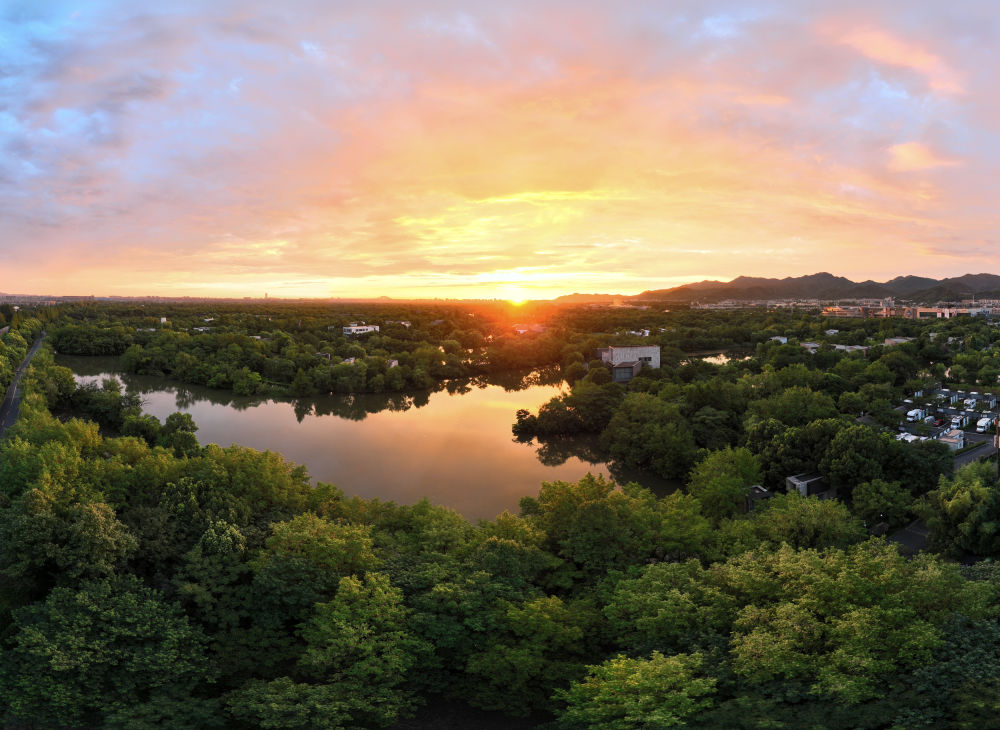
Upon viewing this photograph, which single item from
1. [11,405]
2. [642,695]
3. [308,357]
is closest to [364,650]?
[642,695]

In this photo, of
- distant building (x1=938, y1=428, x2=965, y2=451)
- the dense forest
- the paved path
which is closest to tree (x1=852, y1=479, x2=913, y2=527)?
the dense forest

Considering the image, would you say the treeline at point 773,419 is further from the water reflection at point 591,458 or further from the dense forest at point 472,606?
the dense forest at point 472,606

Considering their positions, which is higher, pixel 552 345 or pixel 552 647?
pixel 552 345

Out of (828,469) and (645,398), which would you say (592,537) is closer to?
(828,469)

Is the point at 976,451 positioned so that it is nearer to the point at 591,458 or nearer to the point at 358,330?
the point at 591,458

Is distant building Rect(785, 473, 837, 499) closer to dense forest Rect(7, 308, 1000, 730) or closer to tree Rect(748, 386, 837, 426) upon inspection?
dense forest Rect(7, 308, 1000, 730)

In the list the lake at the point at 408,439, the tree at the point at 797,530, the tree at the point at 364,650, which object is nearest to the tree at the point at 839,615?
the tree at the point at 797,530

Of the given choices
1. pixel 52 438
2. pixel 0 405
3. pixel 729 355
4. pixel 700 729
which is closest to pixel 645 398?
pixel 700 729
